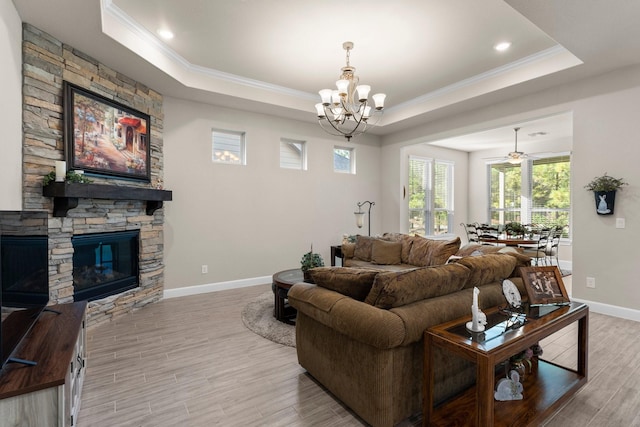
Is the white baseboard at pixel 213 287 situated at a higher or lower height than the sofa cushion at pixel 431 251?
lower

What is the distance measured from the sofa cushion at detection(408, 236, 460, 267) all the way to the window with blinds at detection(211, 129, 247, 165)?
3127 mm

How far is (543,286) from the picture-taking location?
237 cm

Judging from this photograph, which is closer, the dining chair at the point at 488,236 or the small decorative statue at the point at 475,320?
the small decorative statue at the point at 475,320

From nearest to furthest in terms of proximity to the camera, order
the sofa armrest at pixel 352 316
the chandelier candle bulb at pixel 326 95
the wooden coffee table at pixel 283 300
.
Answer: the sofa armrest at pixel 352 316
the chandelier candle bulb at pixel 326 95
the wooden coffee table at pixel 283 300

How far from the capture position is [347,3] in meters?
2.99

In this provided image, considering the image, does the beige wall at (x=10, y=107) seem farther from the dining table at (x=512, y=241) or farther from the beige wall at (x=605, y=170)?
the dining table at (x=512, y=241)

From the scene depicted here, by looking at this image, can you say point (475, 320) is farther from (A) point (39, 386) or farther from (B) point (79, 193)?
(B) point (79, 193)

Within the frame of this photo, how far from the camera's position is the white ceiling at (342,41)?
2.93 metres

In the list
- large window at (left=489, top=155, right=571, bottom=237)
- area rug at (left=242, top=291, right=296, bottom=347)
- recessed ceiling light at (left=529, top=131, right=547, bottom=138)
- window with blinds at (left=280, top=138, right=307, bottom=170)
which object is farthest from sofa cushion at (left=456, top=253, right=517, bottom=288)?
large window at (left=489, top=155, right=571, bottom=237)

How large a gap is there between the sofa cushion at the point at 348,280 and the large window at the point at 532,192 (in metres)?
7.55

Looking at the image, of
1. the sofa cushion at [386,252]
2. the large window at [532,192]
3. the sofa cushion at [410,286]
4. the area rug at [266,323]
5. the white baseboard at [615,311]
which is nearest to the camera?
the sofa cushion at [410,286]

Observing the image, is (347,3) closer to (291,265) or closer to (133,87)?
(133,87)

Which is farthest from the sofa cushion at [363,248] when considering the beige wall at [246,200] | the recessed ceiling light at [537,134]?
the recessed ceiling light at [537,134]

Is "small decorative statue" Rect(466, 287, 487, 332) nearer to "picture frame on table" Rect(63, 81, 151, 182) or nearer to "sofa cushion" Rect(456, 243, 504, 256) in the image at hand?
"sofa cushion" Rect(456, 243, 504, 256)
